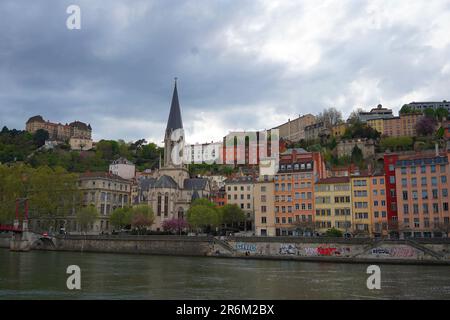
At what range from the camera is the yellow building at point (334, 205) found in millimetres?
75250

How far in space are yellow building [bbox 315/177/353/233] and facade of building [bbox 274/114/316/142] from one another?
10470 centimetres

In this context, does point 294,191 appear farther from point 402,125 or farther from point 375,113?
point 375,113

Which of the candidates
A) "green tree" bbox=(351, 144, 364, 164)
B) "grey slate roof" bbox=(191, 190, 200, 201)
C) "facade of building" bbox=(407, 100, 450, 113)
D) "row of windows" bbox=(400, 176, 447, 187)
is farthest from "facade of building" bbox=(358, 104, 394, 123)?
"row of windows" bbox=(400, 176, 447, 187)

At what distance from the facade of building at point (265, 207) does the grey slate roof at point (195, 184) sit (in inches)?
1106

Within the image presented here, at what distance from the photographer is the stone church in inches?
4070

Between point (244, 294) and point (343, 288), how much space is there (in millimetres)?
8060

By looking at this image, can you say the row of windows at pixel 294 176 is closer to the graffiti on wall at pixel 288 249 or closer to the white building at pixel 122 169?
the graffiti on wall at pixel 288 249

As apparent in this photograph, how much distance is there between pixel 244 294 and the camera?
33.0 meters

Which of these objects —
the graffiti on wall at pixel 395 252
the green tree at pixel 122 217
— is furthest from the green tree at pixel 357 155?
the graffiti on wall at pixel 395 252

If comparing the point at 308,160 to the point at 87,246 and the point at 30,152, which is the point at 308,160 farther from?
the point at 30,152

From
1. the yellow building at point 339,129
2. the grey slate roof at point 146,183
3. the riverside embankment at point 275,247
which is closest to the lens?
the riverside embankment at point 275,247

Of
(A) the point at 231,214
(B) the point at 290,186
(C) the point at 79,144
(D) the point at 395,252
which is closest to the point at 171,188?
(A) the point at 231,214

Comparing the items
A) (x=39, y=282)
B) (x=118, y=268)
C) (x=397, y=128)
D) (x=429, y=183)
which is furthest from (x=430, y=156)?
(x=397, y=128)

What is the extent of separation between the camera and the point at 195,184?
111m
